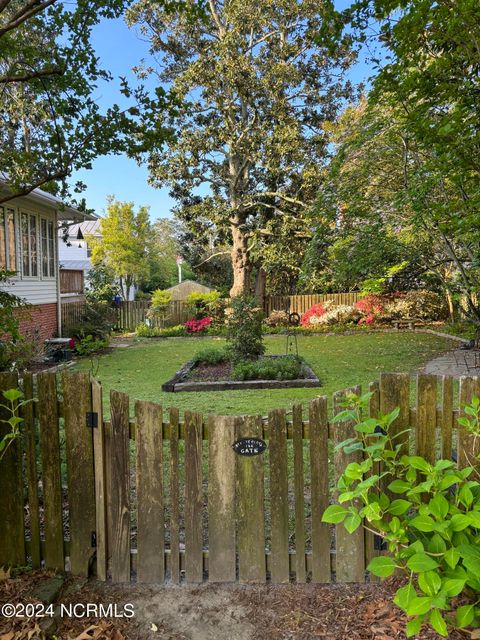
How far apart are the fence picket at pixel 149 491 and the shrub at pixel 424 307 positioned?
53.0 ft

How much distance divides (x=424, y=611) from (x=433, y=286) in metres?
17.2

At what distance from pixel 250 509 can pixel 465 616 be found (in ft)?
3.43

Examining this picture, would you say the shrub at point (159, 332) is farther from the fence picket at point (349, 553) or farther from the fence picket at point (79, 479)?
the fence picket at point (349, 553)

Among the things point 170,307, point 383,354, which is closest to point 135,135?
point 383,354

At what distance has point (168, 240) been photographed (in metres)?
50.0

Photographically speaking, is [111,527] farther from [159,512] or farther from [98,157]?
[98,157]

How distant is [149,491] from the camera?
2.34 metres

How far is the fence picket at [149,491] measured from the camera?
2.32 m

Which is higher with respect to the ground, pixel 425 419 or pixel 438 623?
pixel 425 419

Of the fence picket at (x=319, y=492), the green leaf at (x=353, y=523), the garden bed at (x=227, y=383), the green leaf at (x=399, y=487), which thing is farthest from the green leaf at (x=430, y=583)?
the garden bed at (x=227, y=383)

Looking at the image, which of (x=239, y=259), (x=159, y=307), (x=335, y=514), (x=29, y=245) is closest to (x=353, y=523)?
(x=335, y=514)

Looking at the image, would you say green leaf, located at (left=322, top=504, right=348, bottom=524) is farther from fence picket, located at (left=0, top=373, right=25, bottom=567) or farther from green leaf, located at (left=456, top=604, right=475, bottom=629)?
fence picket, located at (left=0, top=373, right=25, bottom=567)

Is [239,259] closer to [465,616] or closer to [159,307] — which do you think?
[159,307]

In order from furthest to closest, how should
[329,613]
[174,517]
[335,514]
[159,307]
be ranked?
[159,307], [174,517], [329,613], [335,514]
